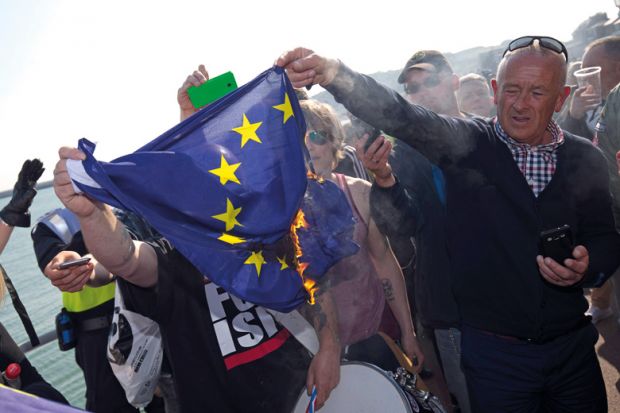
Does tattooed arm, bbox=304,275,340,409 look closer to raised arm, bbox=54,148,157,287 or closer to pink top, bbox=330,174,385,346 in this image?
pink top, bbox=330,174,385,346

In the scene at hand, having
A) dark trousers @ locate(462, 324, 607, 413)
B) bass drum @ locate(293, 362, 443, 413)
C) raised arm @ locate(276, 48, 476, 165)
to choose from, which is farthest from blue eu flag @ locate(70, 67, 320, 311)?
dark trousers @ locate(462, 324, 607, 413)

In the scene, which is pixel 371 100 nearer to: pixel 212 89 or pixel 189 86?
pixel 212 89

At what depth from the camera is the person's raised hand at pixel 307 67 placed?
180 centimetres

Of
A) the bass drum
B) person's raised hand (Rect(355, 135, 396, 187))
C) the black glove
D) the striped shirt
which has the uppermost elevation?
the black glove

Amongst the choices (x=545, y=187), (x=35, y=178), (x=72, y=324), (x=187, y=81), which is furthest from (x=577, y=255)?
(x=35, y=178)

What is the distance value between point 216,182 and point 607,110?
2.35m

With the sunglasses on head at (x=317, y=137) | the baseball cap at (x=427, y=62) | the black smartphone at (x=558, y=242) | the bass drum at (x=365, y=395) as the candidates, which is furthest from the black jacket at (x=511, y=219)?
the baseball cap at (x=427, y=62)

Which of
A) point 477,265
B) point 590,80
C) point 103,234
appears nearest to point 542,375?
point 477,265

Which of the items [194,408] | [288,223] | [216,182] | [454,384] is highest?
[216,182]

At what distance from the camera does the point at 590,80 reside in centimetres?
363

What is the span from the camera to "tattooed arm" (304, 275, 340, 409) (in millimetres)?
2125

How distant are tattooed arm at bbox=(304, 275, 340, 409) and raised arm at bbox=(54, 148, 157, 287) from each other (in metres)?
0.80

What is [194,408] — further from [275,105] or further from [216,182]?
[275,105]

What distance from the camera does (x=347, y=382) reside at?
2.18 meters
